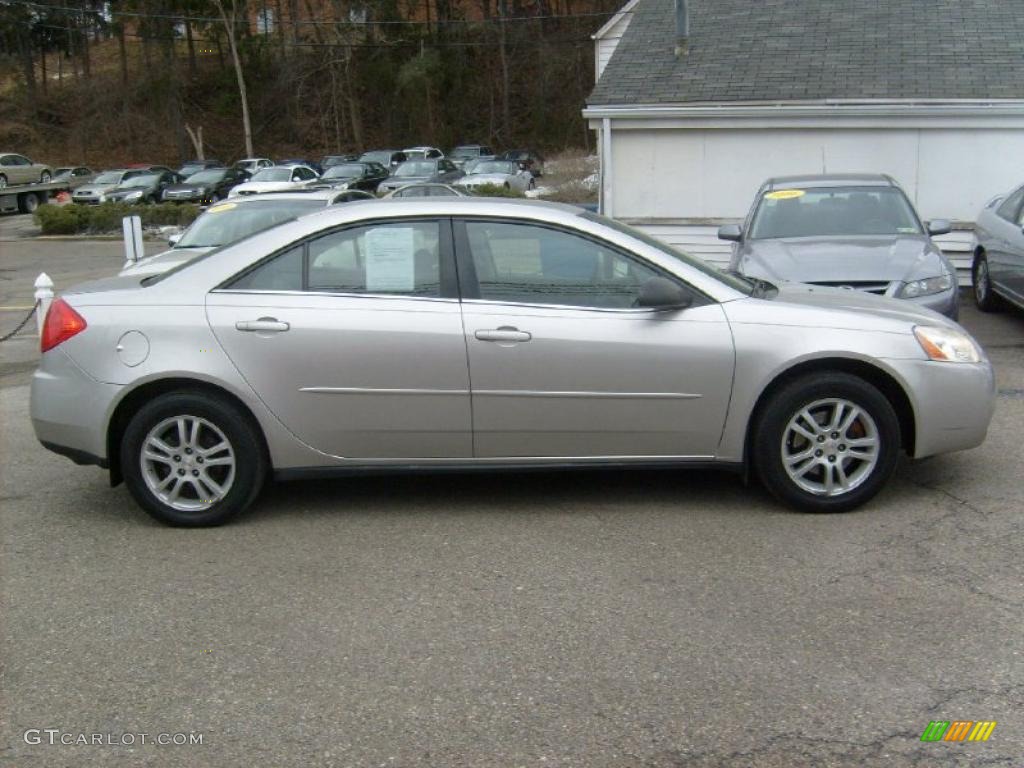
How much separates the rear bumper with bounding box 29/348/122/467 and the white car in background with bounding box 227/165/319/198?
25.0 m

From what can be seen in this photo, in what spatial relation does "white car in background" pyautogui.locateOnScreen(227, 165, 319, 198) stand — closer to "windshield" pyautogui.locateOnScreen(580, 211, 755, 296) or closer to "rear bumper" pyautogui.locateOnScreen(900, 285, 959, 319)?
"rear bumper" pyautogui.locateOnScreen(900, 285, 959, 319)

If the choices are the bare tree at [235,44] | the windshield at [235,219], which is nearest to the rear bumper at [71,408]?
the windshield at [235,219]

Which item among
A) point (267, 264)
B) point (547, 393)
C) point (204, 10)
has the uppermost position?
point (204, 10)

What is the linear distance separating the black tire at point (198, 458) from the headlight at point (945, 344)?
334 centimetres

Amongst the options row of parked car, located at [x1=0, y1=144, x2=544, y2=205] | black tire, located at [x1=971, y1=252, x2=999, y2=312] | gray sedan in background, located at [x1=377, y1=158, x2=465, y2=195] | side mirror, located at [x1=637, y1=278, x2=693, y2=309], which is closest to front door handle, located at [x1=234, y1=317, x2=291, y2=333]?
side mirror, located at [x1=637, y1=278, x2=693, y2=309]

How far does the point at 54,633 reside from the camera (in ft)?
13.8

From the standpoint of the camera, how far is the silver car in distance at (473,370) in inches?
206

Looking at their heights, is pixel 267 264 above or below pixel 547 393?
above

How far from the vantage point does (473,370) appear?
523cm

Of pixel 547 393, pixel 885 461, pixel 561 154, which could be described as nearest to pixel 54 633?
pixel 547 393

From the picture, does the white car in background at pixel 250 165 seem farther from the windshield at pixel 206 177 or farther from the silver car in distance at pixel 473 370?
the silver car in distance at pixel 473 370

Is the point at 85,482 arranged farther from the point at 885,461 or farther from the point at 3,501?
the point at 885,461

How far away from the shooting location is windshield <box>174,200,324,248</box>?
11.5 meters

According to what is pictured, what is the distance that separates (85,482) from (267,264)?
75.2 inches
